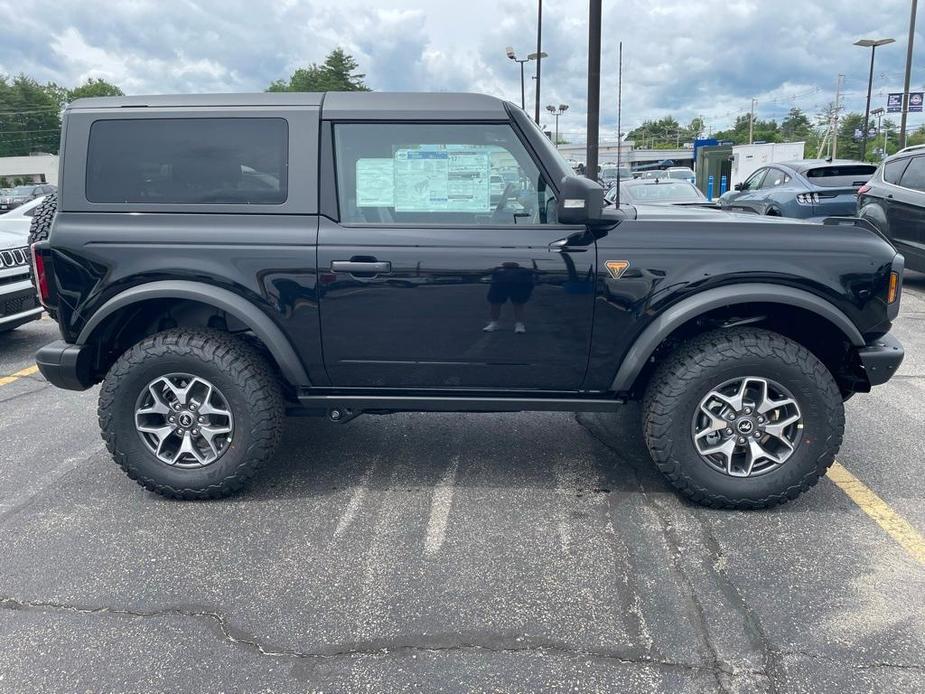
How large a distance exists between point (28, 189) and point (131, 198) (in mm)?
35905

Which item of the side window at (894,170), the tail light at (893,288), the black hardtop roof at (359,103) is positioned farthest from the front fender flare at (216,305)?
the side window at (894,170)

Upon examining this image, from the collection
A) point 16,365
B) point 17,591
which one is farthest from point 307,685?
point 16,365

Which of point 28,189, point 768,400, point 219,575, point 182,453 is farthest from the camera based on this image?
point 28,189

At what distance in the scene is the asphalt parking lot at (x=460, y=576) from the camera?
2.34 metres

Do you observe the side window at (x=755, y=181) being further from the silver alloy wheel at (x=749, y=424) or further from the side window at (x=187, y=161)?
the side window at (x=187, y=161)

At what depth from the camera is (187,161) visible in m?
3.39

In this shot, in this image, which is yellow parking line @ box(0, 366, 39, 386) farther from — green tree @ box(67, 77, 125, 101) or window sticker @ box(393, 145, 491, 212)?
green tree @ box(67, 77, 125, 101)

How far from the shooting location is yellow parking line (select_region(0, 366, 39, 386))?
586 centimetres

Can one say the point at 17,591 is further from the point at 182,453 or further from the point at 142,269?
the point at 142,269

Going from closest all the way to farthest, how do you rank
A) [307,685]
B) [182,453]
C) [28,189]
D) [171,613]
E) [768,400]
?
[307,685], [171,613], [768,400], [182,453], [28,189]

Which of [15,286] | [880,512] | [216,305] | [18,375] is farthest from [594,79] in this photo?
[216,305]

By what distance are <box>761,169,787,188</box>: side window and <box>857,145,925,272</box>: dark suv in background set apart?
1.89 metres

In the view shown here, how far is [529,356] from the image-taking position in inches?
132

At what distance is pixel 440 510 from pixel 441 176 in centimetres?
164
